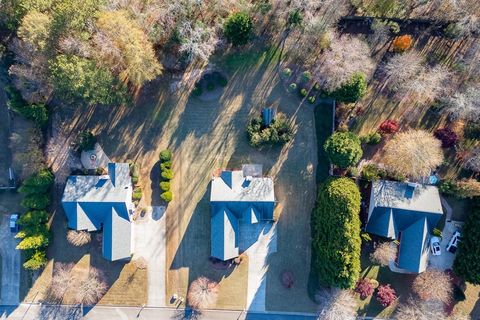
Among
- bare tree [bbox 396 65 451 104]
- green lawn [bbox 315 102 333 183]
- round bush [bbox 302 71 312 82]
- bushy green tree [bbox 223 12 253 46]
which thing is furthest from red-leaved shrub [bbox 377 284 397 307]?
bushy green tree [bbox 223 12 253 46]

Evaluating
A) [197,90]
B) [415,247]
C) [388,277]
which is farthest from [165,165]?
[415,247]

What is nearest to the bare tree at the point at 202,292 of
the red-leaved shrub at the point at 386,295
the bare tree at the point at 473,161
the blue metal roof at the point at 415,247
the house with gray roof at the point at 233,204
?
the house with gray roof at the point at 233,204

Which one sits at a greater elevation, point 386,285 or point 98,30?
point 98,30

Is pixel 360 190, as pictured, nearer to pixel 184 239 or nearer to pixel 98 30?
pixel 184 239

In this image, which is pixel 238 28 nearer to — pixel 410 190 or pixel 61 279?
pixel 410 190

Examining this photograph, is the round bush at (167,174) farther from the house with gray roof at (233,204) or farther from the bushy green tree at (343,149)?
the bushy green tree at (343,149)

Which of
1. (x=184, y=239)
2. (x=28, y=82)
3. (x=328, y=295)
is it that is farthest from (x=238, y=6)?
(x=328, y=295)

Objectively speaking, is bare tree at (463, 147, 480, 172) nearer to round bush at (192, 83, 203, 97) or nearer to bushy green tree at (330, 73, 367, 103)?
bushy green tree at (330, 73, 367, 103)
